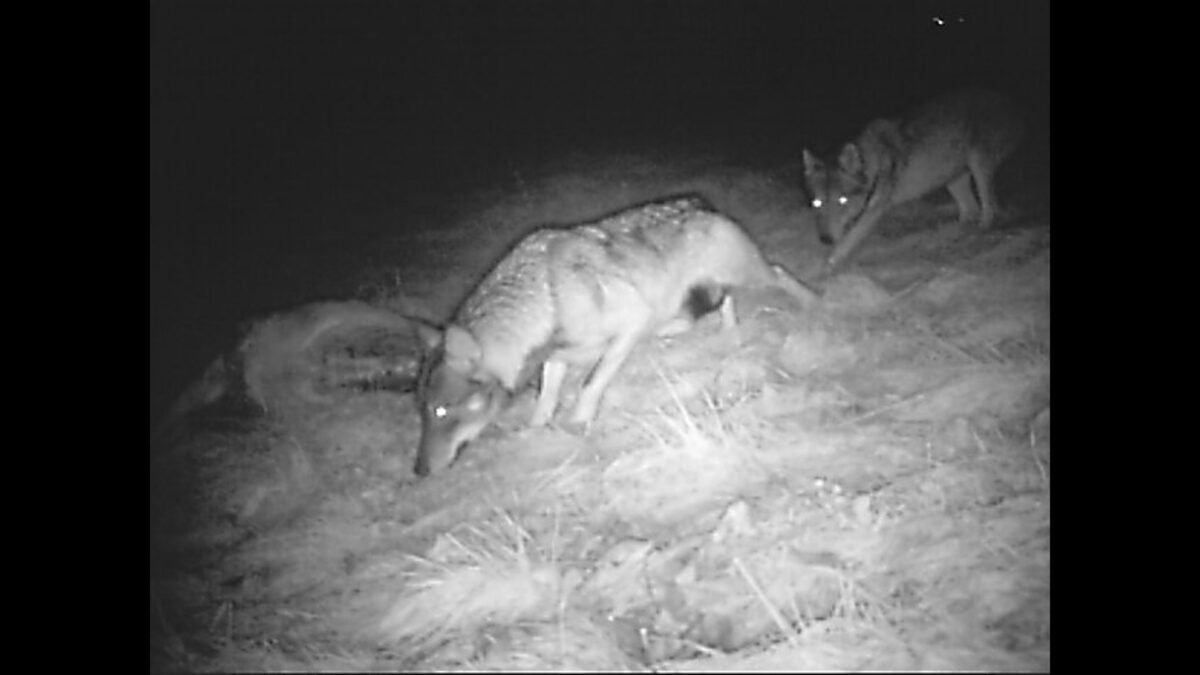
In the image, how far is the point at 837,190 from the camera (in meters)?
3.23

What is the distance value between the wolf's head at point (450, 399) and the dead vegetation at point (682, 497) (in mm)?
45

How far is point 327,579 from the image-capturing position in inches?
124

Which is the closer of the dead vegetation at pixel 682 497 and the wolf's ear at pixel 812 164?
the dead vegetation at pixel 682 497

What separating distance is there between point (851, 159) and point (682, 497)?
0.95 m

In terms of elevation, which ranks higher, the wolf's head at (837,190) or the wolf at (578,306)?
the wolf's head at (837,190)

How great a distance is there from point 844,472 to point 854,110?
913 mm

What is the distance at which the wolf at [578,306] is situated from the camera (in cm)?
314

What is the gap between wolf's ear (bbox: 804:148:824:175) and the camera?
10.6ft

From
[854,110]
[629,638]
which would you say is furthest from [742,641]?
[854,110]

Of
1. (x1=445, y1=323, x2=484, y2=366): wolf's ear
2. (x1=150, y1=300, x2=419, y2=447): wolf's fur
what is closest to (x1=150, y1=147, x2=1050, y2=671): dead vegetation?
(x1=150, y1=300, x2=419, y2=447): wolf's fur

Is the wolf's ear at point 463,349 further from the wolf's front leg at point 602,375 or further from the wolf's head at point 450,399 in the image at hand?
the wolf's front leg at point 602,375

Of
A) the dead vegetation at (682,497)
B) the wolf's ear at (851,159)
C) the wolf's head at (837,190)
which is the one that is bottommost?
the dead vegetation at (682,497)

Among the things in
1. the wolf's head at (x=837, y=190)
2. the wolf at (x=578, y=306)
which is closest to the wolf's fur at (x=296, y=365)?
the wolf at (x=578, y=306)

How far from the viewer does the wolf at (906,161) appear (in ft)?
10.6
